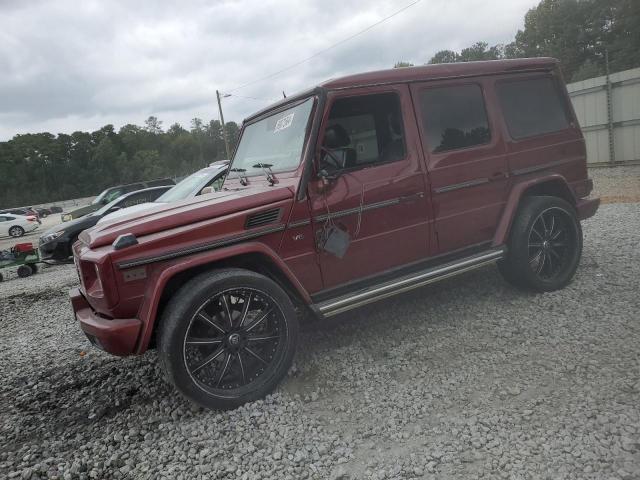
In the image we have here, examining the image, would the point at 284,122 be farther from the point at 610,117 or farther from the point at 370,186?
the point at 610,117

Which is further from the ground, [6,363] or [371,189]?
[371,189]

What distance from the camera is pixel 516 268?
427 cm

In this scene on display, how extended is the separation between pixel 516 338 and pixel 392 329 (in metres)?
1.05

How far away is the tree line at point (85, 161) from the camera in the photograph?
7381cm

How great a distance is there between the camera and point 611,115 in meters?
13.0

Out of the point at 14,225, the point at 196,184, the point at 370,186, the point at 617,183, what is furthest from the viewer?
the point at 14,225

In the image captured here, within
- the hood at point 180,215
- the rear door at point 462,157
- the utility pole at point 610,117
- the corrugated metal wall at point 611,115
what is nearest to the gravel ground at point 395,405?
the rear door at point 462,157

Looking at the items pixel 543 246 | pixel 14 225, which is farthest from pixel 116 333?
pixel 14 225

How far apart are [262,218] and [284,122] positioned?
1099 millimetres

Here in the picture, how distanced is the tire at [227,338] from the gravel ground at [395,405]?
0.58 feet

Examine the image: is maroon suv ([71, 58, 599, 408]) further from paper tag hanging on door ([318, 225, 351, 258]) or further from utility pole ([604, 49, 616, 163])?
utility pole ([604, 49, 616, 163])

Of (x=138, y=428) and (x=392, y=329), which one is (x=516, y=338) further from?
(x=138, y=428)

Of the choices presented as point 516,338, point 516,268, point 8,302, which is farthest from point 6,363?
point 516,268

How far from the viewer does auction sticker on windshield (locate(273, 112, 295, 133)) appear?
3.80 meters
